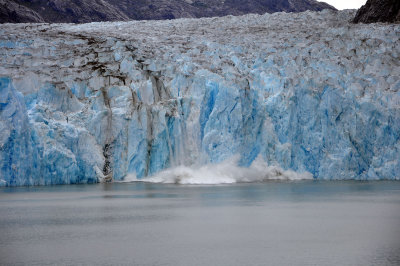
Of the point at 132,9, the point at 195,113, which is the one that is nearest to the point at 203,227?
the point at 195,113

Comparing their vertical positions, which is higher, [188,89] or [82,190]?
[188,89]

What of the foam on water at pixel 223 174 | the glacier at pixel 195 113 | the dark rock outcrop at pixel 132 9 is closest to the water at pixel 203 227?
the glacier at pixel 195 113

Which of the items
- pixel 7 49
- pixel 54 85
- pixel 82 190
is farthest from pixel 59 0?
pixel 82 190

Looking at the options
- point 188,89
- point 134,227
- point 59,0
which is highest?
point 59,0

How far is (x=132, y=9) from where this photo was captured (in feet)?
144

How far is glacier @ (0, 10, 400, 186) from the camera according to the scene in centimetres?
1459

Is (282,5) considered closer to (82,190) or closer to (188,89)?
(188,89)

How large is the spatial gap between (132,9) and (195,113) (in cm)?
3040

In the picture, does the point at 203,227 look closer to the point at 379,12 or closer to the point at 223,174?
the point at 223,174

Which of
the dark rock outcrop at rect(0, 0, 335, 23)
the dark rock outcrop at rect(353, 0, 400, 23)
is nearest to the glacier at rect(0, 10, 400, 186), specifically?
the dark rock outcrop at rect(353, 0, 400, 23)

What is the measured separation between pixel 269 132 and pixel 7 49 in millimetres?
8948

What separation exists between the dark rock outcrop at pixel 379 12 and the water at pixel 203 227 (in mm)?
10358

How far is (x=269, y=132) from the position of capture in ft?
51.0

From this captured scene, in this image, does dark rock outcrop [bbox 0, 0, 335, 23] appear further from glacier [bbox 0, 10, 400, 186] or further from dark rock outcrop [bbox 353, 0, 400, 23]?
dark rock outcrop [bbox 353, 0, 400, 23]
